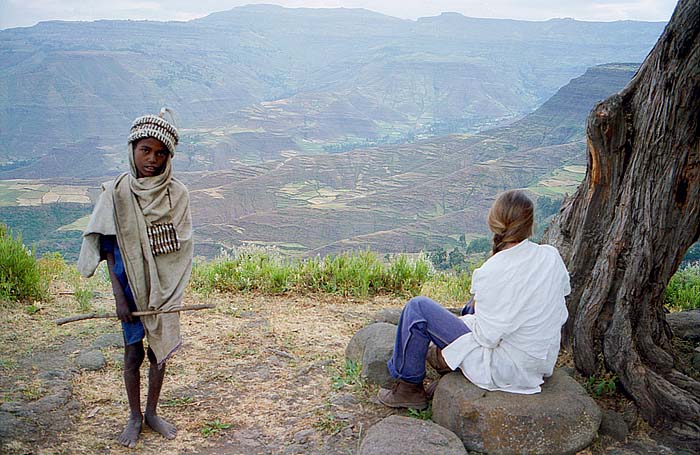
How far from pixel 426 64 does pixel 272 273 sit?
111m

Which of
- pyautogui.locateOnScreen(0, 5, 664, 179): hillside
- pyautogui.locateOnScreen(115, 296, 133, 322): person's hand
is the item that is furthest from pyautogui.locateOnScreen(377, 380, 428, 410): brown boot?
pyautogui.locateOnScreen(0, 5, 664, 179): hillside

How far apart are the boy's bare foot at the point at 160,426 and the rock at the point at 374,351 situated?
1352 mm

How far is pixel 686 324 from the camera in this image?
189 inches

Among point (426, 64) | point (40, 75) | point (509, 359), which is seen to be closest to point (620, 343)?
point (509, 359)

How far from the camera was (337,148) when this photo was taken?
2970 inches

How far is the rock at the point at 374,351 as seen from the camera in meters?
4.10

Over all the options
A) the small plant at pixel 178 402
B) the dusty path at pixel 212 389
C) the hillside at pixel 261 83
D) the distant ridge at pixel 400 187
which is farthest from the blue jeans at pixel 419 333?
the hillside at pixel 261 83

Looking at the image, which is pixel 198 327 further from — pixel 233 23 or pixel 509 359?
pixel 233 23

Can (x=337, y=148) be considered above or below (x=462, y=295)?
below

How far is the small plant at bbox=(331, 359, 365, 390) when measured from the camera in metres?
4.18

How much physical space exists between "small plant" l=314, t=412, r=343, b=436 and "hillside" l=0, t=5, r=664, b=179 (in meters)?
55.3

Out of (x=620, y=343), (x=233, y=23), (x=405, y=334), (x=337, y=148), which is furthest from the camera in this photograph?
(x=233, y=23)

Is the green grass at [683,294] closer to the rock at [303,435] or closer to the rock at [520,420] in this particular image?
the rock at [520,420]

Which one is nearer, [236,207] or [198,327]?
[198,327]
